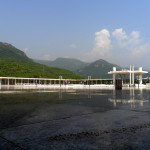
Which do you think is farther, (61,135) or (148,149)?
(61,135)

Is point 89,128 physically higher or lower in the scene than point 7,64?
lower

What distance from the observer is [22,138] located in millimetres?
3260

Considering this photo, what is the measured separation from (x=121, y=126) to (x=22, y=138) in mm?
2148

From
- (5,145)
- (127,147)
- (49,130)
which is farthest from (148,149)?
(5,145)

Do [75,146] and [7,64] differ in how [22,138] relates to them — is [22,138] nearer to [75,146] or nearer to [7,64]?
[75,146]

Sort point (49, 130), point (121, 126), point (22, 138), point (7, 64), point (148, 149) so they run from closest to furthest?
point (148, 149)
point (22, 138)
point (49, 130)
point (121, 126)
point (7, 64)

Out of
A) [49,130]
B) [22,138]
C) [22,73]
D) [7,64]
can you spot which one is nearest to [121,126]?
[49,130]

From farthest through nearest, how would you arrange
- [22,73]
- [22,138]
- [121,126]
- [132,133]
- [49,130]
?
[22,73]
[121,126]
[49,130]
[132,133]
[22,138]

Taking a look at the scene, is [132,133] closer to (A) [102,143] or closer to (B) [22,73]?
(A) [102,143]

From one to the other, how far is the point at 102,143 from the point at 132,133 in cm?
86

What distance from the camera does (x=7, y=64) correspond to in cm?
11719

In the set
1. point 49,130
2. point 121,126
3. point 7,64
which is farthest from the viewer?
point 7,64

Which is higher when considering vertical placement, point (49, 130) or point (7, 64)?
point (7, 64)

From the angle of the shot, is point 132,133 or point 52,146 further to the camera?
point 132,133
